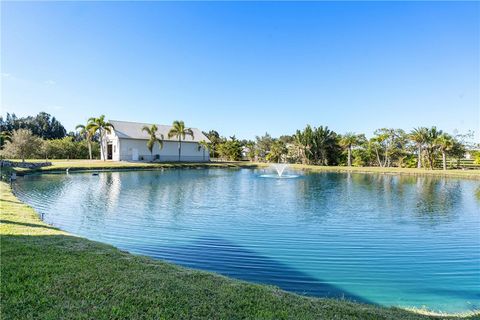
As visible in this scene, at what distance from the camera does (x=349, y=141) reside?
186 feet

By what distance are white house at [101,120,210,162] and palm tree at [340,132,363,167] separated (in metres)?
25.3

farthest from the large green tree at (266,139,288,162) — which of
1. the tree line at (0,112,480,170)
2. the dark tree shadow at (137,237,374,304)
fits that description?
the dark tree shadow at (137,237,374,304)

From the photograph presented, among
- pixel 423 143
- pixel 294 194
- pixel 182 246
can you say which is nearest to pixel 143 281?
pixel 182 246

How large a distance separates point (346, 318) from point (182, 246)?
6.19 meters

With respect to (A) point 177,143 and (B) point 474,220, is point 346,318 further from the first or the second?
(A) point 177,143

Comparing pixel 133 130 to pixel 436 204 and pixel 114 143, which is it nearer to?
pixel 114 143

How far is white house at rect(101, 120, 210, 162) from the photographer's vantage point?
48.1 metres

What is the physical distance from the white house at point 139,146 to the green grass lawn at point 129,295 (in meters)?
44.0

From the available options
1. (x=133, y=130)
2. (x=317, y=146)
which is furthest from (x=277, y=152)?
(x=133, y=130)

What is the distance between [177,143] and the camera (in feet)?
181

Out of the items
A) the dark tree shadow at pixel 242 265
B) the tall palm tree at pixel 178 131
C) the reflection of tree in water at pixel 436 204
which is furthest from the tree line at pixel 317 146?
the dark tree shadow at pixel 242 265

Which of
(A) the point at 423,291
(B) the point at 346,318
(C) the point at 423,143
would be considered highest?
(C) the point at 423,143

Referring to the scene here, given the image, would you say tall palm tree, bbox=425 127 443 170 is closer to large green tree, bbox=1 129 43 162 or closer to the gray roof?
the gray roof

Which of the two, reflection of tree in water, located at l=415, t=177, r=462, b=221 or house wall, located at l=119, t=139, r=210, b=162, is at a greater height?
house wall, located at l=119, t=139, r=210, b=162
